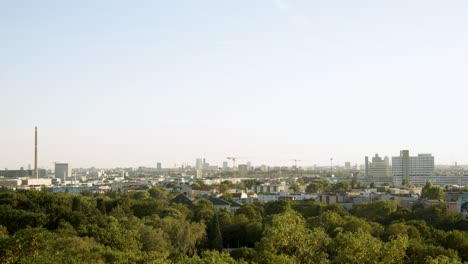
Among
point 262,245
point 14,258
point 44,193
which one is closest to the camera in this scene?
point 14,258

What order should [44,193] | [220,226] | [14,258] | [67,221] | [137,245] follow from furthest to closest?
[44,193] → [220,226] → [67,221] → [137,245] → [14,258]

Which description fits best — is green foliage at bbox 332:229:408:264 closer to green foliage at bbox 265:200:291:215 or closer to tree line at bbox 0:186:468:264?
tree line at bbox 0:186:468:264

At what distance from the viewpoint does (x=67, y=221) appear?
34.9 metres

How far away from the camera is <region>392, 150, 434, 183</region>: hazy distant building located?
11075 cm

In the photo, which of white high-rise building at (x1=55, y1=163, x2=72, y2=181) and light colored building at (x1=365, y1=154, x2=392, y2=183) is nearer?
light colored building at (x1=365, y1=154, x2=392, y2=183)

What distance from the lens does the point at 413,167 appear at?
4414 inches

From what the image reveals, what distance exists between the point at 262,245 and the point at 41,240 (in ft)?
26.0

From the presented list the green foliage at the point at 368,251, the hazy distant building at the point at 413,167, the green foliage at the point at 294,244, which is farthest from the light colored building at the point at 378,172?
the green foliage at the point at 368,251

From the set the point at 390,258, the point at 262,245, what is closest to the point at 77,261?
the point at 262,245

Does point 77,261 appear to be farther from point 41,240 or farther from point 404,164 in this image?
point 404,164

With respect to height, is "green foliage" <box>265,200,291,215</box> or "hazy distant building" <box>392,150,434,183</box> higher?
"hazy distant building" <box>392,150,434,183</box>

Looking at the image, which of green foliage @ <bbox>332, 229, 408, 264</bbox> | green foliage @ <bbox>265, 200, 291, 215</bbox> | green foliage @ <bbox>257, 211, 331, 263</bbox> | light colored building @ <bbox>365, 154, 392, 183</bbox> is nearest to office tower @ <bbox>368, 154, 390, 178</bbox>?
light colored building @ <bbox>365, 154, 392, 183</bbox>

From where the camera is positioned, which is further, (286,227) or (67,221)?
(67,221)

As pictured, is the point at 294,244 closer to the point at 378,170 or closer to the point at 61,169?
the point at 378,170
